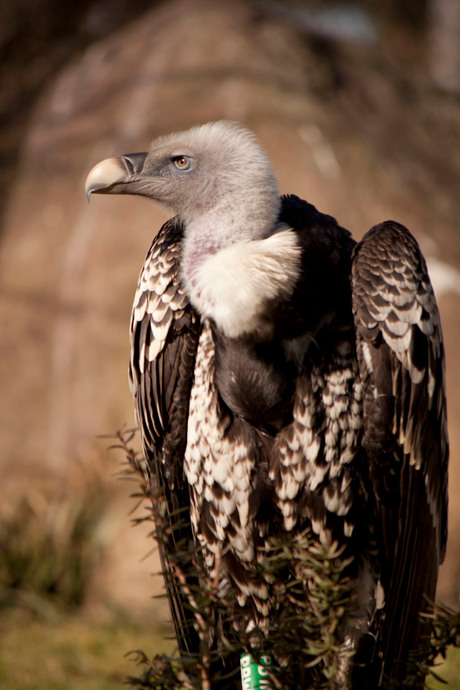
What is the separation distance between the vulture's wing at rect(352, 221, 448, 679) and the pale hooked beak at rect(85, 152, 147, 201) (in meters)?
0.78

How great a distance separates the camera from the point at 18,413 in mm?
6508

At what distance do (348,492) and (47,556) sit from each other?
13.9 ft

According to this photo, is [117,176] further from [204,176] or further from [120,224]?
[120,224]

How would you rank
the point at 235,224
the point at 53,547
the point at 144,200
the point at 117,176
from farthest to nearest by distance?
the point at 53,547, the point at 144,200, the point at 117,176, the point at 235,224

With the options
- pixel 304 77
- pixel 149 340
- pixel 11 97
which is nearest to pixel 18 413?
pixel 11 97

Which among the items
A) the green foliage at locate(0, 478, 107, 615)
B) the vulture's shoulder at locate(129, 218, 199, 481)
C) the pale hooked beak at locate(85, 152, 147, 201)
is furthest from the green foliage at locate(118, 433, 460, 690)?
the green foliage at locate(0, 478, 107, 615)

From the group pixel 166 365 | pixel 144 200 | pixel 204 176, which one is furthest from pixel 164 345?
pixel 144 200

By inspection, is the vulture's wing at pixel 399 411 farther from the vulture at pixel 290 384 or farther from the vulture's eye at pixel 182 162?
the vulture's eye at pixel 182 162

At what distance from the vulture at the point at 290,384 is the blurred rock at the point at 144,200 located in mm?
3192

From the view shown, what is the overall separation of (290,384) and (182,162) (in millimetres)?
837

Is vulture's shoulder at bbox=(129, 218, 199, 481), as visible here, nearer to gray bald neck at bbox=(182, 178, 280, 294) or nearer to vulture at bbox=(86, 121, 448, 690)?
vulture at bbox=(86, 121, 448, 690)

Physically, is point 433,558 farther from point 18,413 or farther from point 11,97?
point 11,97

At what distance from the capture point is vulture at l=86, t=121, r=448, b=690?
8.10 feet

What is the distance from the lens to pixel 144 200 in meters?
6.16
